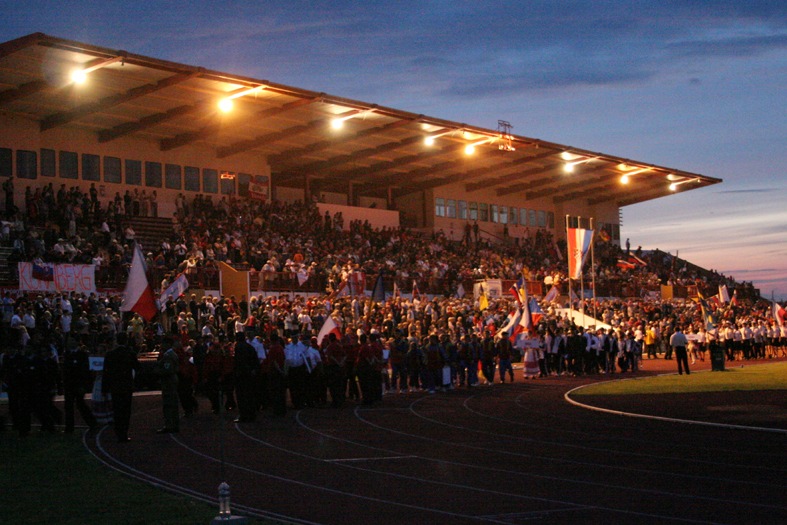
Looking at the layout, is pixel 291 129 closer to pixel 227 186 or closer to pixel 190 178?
pixel 227 186

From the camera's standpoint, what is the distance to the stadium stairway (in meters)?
41.8

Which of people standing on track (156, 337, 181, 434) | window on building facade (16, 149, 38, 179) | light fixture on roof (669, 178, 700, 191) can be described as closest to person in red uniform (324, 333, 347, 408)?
people standing on track (156, 337, 181, 434)

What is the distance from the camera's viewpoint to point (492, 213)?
2689 inches

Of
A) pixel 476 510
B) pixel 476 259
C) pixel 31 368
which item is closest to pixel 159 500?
pixel 476 510

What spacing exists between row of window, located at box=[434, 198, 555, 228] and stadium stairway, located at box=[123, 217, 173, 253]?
909 inches

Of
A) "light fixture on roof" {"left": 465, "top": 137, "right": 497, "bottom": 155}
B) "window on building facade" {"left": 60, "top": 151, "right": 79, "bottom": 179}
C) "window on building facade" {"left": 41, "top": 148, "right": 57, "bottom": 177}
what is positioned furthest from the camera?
"light fixture on roof" {"left": 465, "top": 137, "right": 497, "bottom": 155}

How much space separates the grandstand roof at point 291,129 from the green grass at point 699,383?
19.0 metres

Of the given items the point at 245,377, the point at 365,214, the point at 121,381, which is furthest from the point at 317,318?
the point at 365,214

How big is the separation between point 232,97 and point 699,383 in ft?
72.1

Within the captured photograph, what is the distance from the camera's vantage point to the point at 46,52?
34500 millimetres

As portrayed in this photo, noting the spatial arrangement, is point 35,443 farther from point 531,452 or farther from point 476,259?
point 476,259

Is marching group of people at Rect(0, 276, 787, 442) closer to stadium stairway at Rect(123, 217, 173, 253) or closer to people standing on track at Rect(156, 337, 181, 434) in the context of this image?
people standing on track at Rect(156, 337, 181, 434)

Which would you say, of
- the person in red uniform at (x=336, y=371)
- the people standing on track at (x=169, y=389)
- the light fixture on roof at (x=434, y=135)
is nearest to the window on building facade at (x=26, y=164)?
the light fixture on roof at (x=434, y=135)

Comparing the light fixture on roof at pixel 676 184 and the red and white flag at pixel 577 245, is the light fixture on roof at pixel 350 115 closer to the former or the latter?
the red and white flag at pixel 577 245
